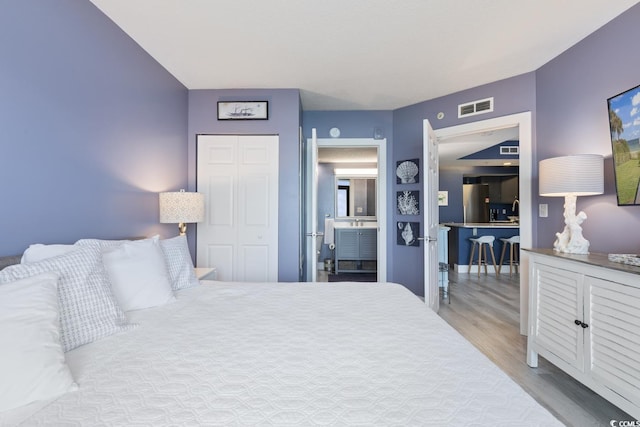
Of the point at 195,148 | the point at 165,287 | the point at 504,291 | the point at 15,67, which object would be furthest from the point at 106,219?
the point at 504,291

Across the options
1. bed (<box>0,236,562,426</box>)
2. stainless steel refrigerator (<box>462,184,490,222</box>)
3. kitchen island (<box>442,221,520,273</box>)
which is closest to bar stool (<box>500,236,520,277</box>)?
kitchen island (<box>442,221,520,273</box>)

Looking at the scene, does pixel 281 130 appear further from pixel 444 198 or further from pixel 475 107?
pixel 444 198

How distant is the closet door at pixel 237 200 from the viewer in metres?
3.16

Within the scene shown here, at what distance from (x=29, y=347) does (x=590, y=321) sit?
2655 millimetres

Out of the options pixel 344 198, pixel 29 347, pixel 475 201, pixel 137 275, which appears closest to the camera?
pixel 29 347

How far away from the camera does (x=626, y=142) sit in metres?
1.82

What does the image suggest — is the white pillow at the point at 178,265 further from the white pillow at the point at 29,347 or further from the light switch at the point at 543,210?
the light switch at the point at 543,210

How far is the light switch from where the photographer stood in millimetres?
2568

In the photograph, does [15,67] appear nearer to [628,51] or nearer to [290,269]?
[290,269]

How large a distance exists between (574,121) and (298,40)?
2.41m

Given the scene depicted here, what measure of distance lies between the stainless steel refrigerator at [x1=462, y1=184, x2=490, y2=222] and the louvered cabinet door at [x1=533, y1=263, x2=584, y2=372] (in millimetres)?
5397

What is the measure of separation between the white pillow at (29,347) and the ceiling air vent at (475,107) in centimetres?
373

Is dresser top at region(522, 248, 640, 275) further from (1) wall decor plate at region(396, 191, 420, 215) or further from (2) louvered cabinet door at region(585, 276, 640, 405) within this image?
(1) wall decor plate at region(396, 191, 420, 215)

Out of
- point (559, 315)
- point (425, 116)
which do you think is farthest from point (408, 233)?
point (559, 315)
